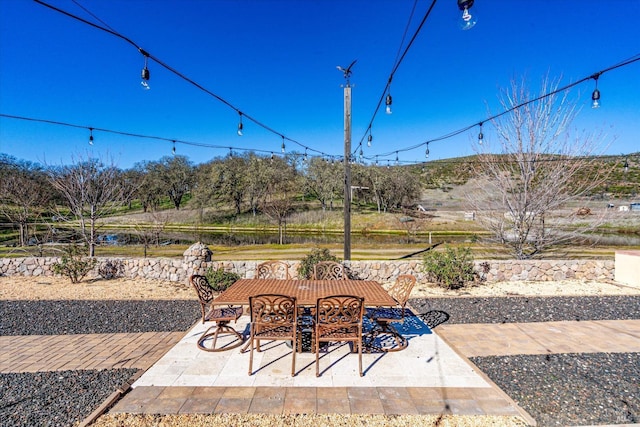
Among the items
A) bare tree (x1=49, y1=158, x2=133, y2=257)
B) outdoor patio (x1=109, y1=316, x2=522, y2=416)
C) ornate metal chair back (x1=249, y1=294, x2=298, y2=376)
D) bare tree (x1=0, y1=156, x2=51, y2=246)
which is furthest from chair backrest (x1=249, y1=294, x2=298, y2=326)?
bare tree (x1=0, y1=156, x2=51, y2=246)

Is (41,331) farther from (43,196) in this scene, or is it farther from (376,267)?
(43,196)

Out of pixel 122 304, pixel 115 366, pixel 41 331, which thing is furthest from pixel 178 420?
pixel 122 304

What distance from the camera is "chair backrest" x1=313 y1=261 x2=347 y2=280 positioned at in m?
5.84

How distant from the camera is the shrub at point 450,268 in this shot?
7863 millimetres

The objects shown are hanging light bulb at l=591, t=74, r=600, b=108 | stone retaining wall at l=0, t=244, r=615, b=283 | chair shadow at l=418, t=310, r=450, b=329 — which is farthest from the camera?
stone retaining wall at l=0, t=244, r=615, b=283

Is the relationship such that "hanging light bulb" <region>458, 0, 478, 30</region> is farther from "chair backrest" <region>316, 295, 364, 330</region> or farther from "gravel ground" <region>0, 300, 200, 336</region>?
"gravel ground" <region>0, 300, 200, 336</region>

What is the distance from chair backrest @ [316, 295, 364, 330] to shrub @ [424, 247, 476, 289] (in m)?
5.10

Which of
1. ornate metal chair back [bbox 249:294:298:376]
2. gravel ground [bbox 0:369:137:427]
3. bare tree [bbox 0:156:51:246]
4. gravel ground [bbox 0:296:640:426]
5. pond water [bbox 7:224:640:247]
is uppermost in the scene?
bare tree [bbox 0:156:51:246]

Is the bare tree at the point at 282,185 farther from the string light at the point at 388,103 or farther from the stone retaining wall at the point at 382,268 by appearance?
the string light at the point at 388,103

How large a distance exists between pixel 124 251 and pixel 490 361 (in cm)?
1579

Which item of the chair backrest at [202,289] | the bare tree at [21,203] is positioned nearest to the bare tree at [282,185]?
the bare tree at [21,203]

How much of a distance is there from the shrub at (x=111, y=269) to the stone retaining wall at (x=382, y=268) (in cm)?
5

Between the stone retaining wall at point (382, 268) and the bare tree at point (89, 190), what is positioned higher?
the bare tree at point (89, 190)

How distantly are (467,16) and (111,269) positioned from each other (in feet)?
33.7
